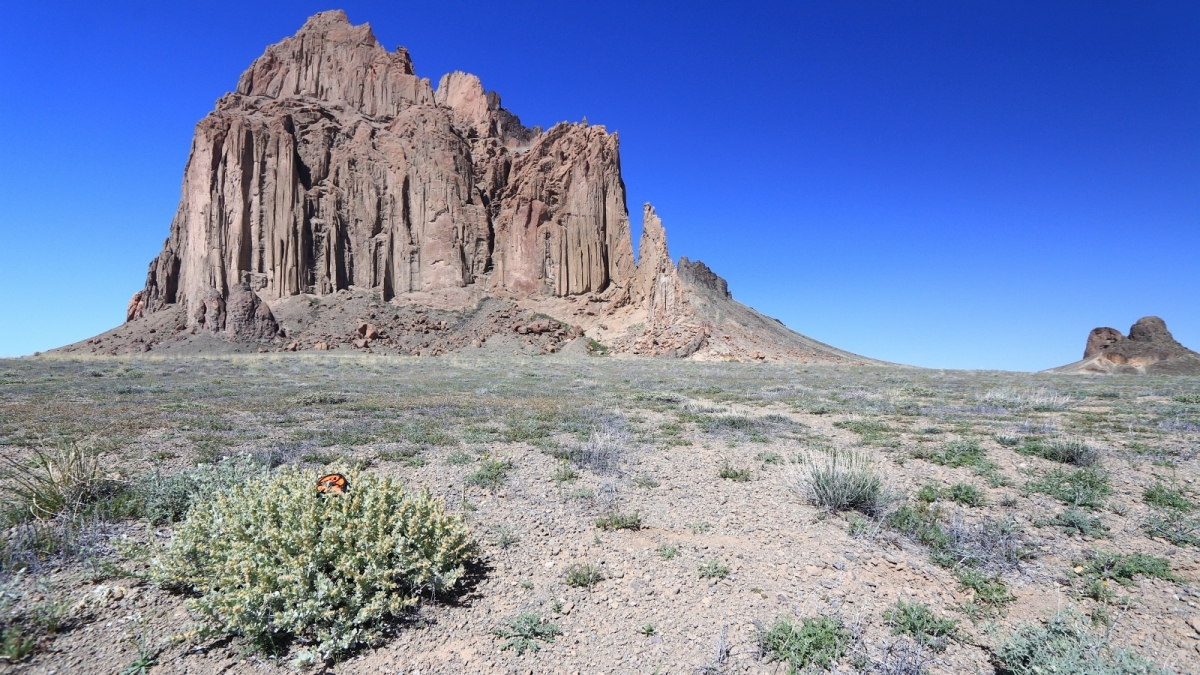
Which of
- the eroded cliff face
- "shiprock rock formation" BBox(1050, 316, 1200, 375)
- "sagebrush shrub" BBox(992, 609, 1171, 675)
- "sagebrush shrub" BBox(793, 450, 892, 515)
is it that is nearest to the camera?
"sagebrush shrub" BBox(992, 609, 1171, 675)

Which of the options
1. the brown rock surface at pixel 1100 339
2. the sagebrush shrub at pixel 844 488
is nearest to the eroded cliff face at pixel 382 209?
the brown rock surface at pixel 1100 339

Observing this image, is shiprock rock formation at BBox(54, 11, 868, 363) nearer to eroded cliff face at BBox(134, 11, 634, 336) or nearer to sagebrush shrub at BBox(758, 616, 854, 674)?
eroded cliff face at BBox(134, 11, 634, 336)

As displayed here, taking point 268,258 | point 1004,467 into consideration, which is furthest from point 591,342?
point 1004,467

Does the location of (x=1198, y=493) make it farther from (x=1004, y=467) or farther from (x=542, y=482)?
(x=542, y=482)

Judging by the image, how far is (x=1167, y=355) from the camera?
44.3 meters

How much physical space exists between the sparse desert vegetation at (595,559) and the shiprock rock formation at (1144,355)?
5021cm

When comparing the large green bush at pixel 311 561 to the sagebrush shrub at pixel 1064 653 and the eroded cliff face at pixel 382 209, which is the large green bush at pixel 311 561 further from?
the eroded cliff face at pixel 382 209

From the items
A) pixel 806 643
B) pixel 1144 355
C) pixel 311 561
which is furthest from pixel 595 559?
pixel 1144 355

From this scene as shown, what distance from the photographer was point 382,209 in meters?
67.2

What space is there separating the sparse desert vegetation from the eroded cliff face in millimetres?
54696

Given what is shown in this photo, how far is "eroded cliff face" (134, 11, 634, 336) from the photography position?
61.8 metres

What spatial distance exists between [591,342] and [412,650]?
51.6 meters

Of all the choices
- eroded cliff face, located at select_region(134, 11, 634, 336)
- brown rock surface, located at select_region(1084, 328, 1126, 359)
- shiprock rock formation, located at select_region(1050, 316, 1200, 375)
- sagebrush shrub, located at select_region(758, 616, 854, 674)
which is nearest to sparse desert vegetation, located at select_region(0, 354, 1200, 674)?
sagebrush shrub, located at select_region(758, 616, 854, 674)

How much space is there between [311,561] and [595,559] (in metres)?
2.05
